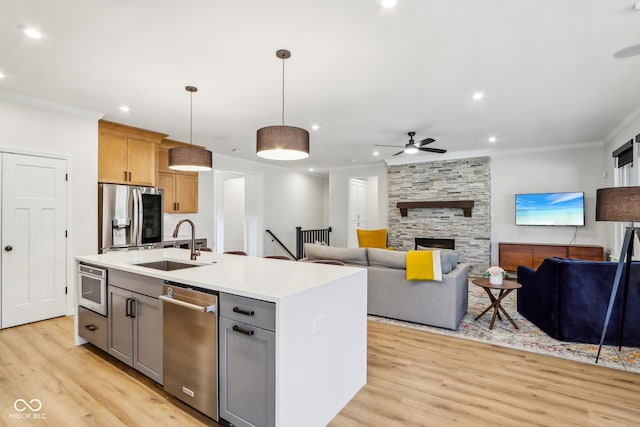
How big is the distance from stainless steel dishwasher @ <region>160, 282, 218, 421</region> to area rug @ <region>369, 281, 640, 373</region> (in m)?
2.48

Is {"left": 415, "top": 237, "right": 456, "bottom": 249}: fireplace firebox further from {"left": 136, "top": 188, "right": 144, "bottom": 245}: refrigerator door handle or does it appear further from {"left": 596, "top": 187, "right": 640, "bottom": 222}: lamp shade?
{"left": 136, "top": 188, "right": 144, "bottom": 245}: refrigerator door handle

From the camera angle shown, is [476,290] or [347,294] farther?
[476,290]

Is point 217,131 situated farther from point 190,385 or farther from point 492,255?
point 492,255

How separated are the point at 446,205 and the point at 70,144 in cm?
668

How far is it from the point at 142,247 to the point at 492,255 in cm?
670

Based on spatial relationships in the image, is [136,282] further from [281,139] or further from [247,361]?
[281,139]

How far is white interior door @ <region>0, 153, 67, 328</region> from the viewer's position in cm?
365

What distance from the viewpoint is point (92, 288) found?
2.94 m

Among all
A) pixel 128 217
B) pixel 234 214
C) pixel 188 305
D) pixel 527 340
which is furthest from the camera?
pixel 234 214

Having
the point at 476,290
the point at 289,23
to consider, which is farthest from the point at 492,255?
the point at 289,23

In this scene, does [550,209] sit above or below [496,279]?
above

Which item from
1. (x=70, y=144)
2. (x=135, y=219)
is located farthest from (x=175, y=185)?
(x=70, y=144)

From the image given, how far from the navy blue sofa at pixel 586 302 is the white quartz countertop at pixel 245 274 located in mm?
2395

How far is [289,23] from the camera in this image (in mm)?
2309
